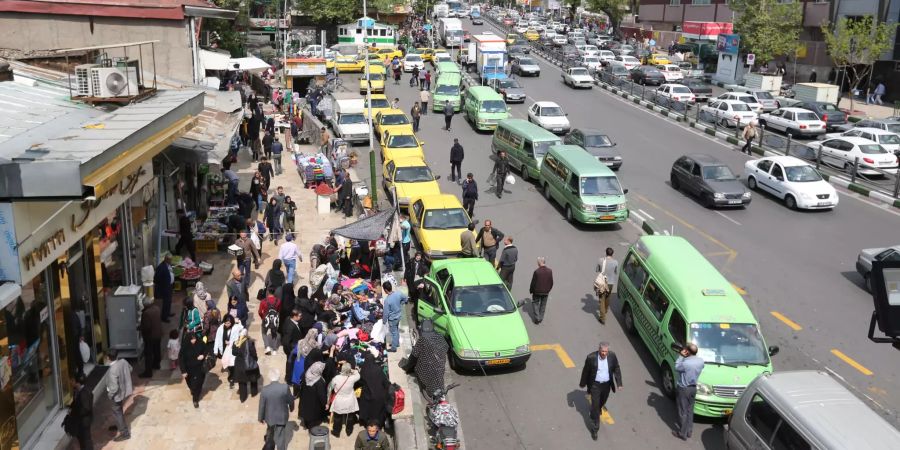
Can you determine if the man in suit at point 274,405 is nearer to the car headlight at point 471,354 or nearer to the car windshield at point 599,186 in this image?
the car headlight at point 471,354

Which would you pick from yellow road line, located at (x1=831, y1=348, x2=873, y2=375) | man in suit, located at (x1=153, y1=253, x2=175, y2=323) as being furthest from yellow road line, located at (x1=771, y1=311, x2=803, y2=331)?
man in suit, located at (x1=153, y1=253, x2=175, y2=323)

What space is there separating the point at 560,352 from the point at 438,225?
5965 millimetres

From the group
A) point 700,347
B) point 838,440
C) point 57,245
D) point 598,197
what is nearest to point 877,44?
point 598,197

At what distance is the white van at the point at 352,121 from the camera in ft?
110

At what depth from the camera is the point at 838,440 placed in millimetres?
9578

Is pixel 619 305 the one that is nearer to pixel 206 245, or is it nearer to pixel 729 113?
pixel 206 245

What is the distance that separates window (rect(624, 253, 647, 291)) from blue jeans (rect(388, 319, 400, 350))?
16.6 ft

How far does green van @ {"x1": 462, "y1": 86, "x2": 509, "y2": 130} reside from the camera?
36312 millimetres

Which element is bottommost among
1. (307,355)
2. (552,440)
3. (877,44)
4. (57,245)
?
(552,440)

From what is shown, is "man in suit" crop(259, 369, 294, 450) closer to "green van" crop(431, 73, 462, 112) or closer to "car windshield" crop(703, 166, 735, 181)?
"car windshield" crop(703, 166, 735, 181)

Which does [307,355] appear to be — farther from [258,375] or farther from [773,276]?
[773,276]

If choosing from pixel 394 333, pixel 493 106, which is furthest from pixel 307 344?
pixel 493 106

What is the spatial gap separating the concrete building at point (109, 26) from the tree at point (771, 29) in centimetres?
4502

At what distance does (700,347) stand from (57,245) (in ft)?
34.7
